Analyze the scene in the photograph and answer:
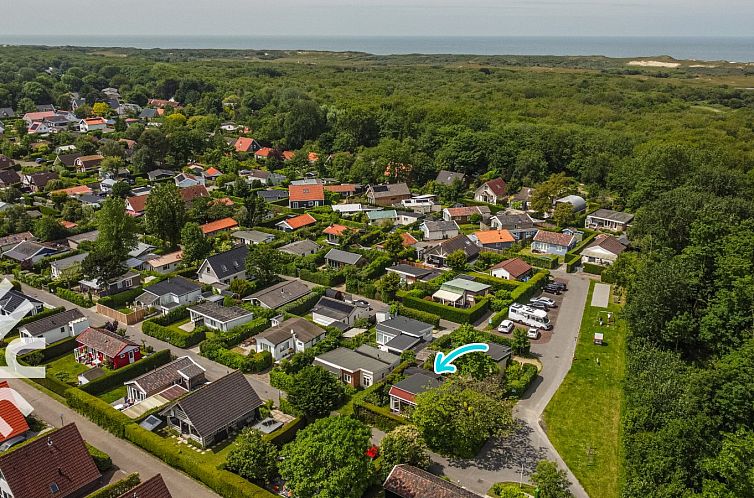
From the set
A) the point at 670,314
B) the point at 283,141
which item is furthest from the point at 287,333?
the point at 283,141

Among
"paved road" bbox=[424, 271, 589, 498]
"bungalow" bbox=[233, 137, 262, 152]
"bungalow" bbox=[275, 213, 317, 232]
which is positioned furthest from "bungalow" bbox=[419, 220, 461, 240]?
"bungalow" bbox=[233, 137, 262, 152]

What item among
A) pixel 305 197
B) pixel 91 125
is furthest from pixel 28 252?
pixel 91 125

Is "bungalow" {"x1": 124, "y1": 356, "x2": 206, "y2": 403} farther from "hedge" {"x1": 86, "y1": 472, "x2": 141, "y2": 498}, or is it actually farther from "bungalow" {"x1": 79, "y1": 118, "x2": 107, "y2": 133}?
"bungalow" {"x1": 79, "y1": 118, "x2": 107, "y2": 133}

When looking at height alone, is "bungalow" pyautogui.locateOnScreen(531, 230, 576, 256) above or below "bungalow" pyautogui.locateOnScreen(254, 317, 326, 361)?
above

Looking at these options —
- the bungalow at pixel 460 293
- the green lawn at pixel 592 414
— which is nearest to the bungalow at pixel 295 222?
the bungalow at pixel 460 293

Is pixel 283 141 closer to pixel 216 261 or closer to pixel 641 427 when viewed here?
pixel 216 261

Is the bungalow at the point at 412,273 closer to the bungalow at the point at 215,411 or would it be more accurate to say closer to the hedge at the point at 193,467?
the bungalow at the point at 215,411
